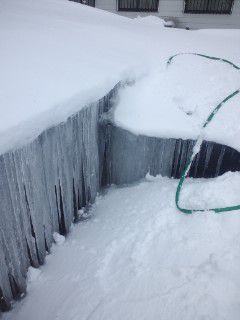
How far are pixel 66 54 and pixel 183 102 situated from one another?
1.32 metres

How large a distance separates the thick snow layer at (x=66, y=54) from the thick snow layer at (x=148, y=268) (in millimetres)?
1102

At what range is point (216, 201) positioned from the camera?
97.6 inches

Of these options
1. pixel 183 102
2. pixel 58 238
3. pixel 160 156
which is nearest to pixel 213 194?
pixel 160 156

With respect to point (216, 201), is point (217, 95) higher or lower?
higher

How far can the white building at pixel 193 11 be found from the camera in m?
7.54

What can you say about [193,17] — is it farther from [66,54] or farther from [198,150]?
[198,150]

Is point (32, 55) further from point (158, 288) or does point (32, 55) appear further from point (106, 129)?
point (158, 288)

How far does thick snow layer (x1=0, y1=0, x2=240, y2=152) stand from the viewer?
1.91 meters

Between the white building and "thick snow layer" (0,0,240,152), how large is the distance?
3390 mm

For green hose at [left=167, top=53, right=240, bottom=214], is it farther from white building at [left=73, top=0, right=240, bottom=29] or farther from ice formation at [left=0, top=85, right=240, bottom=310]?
white building at [left=73, top=0, right=240, bottom=29]

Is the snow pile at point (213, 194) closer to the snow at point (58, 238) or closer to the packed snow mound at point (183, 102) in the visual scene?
the packed snow mound at point (183, 102)

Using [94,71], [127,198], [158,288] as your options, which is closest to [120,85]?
[94,71]

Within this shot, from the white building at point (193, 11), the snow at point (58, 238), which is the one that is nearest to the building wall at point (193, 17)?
the white building at point (193, 11)

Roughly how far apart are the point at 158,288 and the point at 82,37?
2916mm
